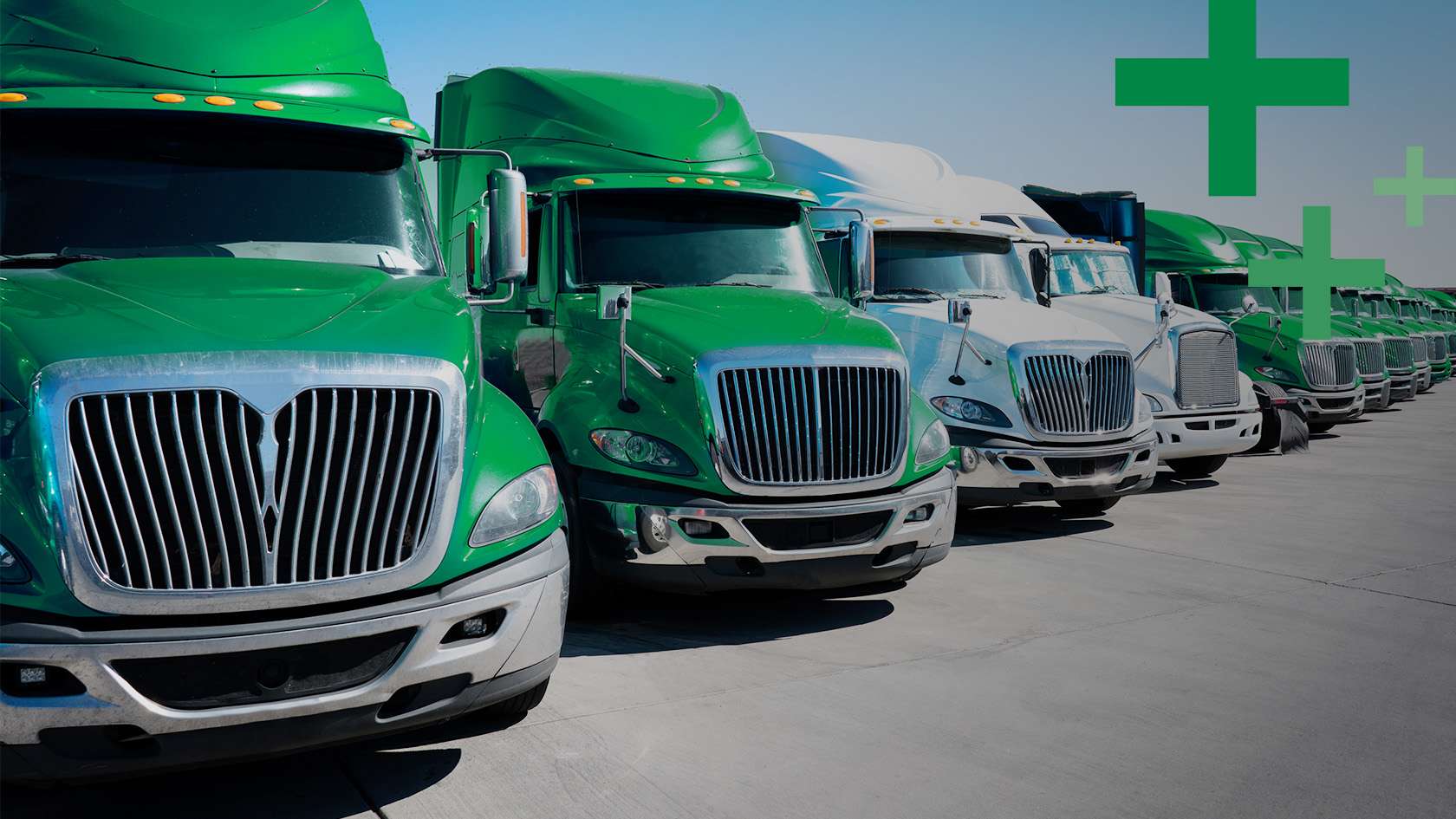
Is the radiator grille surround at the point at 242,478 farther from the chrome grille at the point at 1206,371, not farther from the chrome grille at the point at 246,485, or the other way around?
the chrome grille at the point at 1206,371

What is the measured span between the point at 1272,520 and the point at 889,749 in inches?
263

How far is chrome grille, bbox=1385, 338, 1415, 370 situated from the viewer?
22562mm

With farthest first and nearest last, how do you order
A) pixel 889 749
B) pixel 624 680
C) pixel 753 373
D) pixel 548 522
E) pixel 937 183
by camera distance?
pixel 937 183, pixel 753 373, pixel 624 680, pixel 889 749, pixel 548 522

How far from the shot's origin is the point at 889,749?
15.1 feet

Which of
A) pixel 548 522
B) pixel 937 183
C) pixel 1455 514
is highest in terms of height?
pixel 937 183

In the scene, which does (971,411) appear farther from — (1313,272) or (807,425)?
(1313,272)

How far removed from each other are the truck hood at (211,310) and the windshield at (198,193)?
0.88 feet

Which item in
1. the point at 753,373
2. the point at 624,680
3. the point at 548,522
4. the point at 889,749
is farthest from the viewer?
the point at 753,373

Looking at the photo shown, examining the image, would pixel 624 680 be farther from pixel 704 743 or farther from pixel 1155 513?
pixel 1155 513

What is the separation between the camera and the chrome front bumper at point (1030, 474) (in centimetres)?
891

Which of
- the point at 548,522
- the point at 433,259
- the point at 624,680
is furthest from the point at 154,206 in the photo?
the point at 624,680

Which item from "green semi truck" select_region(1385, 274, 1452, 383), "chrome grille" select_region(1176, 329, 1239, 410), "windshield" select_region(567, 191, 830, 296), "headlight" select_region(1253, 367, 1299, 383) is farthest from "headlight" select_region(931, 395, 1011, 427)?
"green semi truck" select_region(1385, 274, 1452, 383)

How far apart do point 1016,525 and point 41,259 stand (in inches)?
299

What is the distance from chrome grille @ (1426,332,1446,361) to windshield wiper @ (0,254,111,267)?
2975 cm
